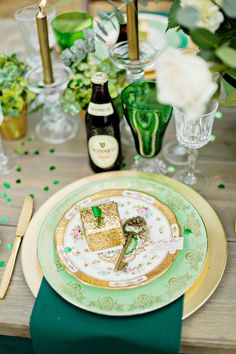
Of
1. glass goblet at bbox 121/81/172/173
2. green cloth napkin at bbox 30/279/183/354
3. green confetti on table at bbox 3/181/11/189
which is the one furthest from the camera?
green confetti on table at bbox 3/181/11/189

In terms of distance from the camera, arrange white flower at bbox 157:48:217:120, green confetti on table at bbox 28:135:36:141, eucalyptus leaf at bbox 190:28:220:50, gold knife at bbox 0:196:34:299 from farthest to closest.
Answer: green confetti on table at bbox 28:135:36:141, gold knife at bbox 0:196:34:299, eucalyptus leaf at bbox 190:28:220:50, white flower at bbox 157:48:217:120

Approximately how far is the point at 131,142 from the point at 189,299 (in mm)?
516

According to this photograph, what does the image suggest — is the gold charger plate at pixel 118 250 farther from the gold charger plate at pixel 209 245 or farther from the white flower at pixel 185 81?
the white flower at pixel 185 81

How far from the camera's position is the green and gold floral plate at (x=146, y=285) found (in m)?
0.91

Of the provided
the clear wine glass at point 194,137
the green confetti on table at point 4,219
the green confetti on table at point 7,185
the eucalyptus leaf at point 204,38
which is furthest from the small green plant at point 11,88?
the eucalyptus leaf at point 204,38

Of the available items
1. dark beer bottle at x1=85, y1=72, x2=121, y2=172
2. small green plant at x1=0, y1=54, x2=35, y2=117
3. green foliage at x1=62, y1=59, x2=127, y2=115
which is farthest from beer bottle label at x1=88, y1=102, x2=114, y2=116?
small green plant at x1=0, y1=54, x2=35, y2=117

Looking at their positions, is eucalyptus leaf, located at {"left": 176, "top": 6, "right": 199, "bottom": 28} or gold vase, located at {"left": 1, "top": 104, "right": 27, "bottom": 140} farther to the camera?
gold vase, located at {"left": 1, "top": 104, "right": 27, "bottom": 140}

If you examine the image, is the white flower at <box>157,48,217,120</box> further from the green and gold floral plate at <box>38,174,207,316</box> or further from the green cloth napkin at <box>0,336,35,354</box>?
the green cloth napkin at <box>0,336,35,354</box>

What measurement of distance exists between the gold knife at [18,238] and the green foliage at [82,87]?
0.27 metres

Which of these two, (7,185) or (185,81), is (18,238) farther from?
(185,81)

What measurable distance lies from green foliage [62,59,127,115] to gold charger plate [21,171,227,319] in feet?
0.66

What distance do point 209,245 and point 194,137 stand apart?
0.82ft

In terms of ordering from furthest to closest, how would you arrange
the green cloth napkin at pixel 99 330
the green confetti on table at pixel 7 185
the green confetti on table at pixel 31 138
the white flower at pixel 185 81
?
the green confetti on table at pixel 31 138, the green confetti on table at pixel 7 185, the green cloth napkin at pixel 99 330, the white flower at pixel 185 81

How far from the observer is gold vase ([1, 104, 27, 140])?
1.31 meters
